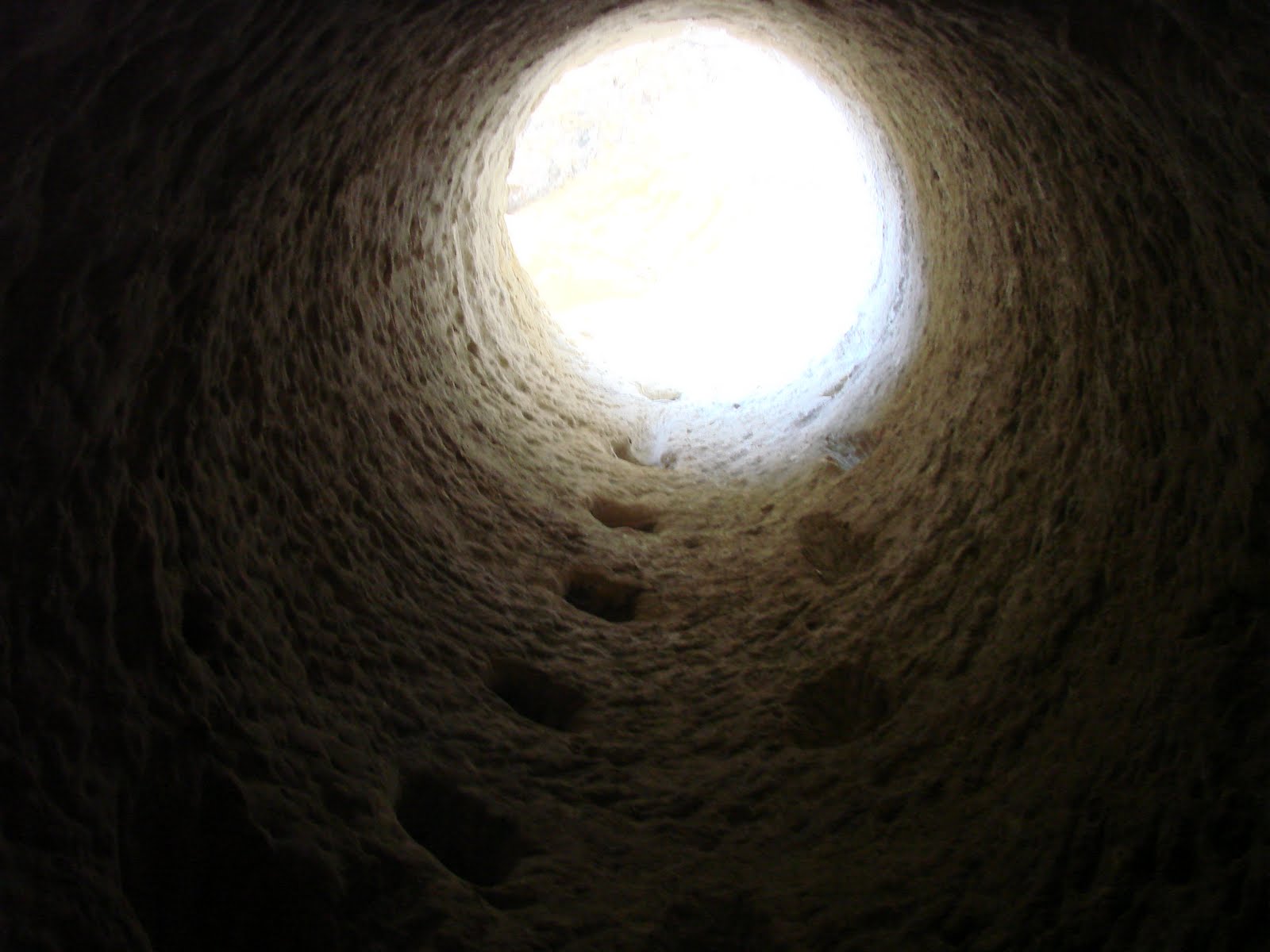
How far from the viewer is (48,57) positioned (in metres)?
1.83

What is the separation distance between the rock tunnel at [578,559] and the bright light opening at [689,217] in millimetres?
2988

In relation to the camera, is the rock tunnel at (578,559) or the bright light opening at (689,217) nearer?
the rock tunnel at (578,559)

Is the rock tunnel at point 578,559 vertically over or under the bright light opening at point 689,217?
under

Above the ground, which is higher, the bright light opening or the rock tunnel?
the bright light opening

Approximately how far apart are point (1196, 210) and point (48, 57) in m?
2.67

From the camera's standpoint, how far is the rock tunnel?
2080 mm

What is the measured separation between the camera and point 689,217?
40.8 ft

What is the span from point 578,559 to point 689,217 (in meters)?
8.95

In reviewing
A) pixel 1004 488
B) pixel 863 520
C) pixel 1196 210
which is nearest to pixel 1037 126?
pixel 1196 210

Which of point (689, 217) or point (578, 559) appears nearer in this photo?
point (578, 559)

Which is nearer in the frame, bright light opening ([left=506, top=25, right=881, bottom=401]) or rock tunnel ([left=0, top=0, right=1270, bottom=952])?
rock tunnel ([left=0, top=0, right=1270, bottom=952])

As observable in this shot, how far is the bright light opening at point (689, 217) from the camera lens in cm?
762

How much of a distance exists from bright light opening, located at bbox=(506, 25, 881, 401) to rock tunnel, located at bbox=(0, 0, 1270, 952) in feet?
9.80

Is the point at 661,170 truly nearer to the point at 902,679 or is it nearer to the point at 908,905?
the point at 902,679
